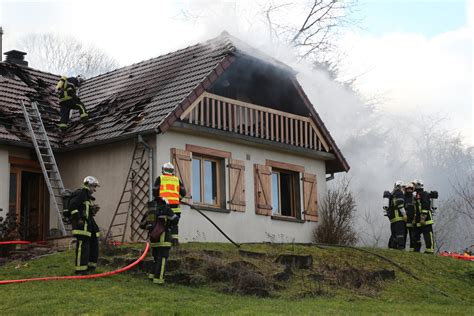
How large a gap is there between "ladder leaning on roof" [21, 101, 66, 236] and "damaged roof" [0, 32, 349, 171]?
27 centimetres

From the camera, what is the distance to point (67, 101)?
21062 millimetres

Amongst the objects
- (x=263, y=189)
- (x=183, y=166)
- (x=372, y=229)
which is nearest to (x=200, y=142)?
(x=183, y=166)

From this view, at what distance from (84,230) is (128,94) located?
8.30 m

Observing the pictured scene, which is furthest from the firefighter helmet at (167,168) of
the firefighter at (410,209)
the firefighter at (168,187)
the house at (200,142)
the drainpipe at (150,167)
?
the firefighter at (410,209)

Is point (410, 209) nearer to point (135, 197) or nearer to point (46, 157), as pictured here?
point (135, 197)

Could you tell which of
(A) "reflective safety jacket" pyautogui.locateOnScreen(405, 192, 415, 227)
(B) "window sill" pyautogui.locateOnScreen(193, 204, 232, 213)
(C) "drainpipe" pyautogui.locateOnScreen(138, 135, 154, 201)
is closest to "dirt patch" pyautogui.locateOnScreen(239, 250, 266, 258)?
(C) "drainpipe" pyautogui.locateOnScreen(138, 135, 154, 201)

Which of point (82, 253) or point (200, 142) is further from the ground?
point (200, 142)

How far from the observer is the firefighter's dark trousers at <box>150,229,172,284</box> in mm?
13539

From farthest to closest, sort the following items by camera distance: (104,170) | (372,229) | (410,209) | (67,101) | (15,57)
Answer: (372,229) < (15,57) < (67,101) < (104,170) < (410,209)

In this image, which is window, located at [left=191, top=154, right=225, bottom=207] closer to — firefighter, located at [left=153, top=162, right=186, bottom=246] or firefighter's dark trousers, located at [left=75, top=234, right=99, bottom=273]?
firefighter, located at [left=153, top=162, right=186, bottom=246]

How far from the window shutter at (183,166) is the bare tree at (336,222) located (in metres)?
4.27

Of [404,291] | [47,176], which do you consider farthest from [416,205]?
[47,176]

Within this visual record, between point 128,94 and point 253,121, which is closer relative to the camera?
point 253,121

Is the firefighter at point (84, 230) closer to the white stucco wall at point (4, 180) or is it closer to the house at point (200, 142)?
the house at point (200, 142)
